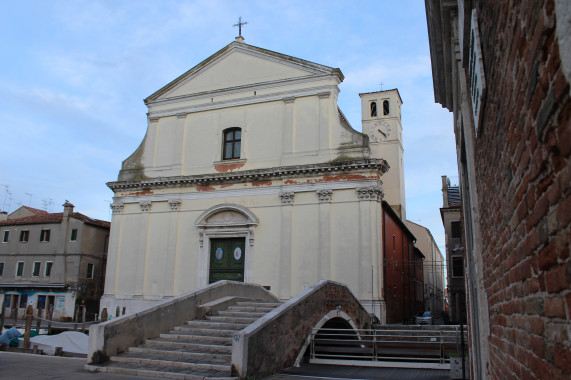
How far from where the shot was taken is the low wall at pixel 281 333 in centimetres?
932

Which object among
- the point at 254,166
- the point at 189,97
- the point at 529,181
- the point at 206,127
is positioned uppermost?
the point at 189,97

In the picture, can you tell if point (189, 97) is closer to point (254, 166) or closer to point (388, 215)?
point (254, 166)

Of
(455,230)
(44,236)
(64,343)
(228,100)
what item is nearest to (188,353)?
(64,343)

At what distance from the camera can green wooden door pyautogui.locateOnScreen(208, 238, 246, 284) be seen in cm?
2252

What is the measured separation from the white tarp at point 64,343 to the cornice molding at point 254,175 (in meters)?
10.2

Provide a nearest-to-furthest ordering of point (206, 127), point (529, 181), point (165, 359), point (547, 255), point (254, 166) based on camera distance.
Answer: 1. point (547, 255)
2. point (529, 181)
3. point (165, 359)
4. point (254, 166)
5. point (206, 127)

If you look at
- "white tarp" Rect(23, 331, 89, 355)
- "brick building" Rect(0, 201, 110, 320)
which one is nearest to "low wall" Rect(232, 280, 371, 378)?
"white tarp" Rect(23, 331, 89, 355)

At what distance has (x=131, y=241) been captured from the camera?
2447cm

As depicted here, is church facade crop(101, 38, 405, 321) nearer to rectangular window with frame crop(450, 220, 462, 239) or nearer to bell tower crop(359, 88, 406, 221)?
rectangular window with frame crop(450, 220, 462, 239)

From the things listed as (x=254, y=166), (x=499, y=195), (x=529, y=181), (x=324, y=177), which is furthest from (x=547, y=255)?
(x=254, y=166)

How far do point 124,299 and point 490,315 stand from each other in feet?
71.8

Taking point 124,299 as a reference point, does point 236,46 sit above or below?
above

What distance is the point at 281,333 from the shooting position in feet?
35.8

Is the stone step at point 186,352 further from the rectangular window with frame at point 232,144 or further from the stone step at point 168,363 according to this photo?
the rectangular window with frame at point 232,144
